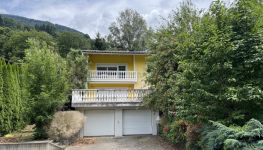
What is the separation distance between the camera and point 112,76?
2644 cm

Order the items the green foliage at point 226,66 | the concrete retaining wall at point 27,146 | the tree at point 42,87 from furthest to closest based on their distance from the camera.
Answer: the tree at point 42,87, the concrete retaining wall at point 27,146, the green foliage at point 226,66

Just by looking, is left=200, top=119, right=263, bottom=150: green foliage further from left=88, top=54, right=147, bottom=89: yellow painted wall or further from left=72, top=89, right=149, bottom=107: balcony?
left=88, top=54, right=147, bottom=89: yellow painted wall

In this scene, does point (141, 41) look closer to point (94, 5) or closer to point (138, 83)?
point (138, 83)

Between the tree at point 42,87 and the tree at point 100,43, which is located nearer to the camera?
the tree at point 42,87

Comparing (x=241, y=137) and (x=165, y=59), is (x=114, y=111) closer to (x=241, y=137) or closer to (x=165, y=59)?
(x=165, y=59)

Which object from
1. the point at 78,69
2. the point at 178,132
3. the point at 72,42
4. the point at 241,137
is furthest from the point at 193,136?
the point at 72,42

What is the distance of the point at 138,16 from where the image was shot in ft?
159

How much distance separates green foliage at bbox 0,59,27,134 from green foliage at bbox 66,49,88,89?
20.9ft

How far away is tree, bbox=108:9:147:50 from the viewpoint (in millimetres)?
47312

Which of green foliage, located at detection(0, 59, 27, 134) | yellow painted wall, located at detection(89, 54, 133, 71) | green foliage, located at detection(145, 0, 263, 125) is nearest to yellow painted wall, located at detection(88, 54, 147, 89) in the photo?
yellow painted wall, located at detection(89, 54, 133, 71)

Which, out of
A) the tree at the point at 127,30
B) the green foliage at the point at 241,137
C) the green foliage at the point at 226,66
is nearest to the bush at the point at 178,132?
the green foliage at the point at 226,66

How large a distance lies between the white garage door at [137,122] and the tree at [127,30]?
25386 mm

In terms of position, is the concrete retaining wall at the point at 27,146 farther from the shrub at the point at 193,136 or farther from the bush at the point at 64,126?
the shrub at the point at 193,136

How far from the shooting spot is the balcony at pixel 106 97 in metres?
20.8
